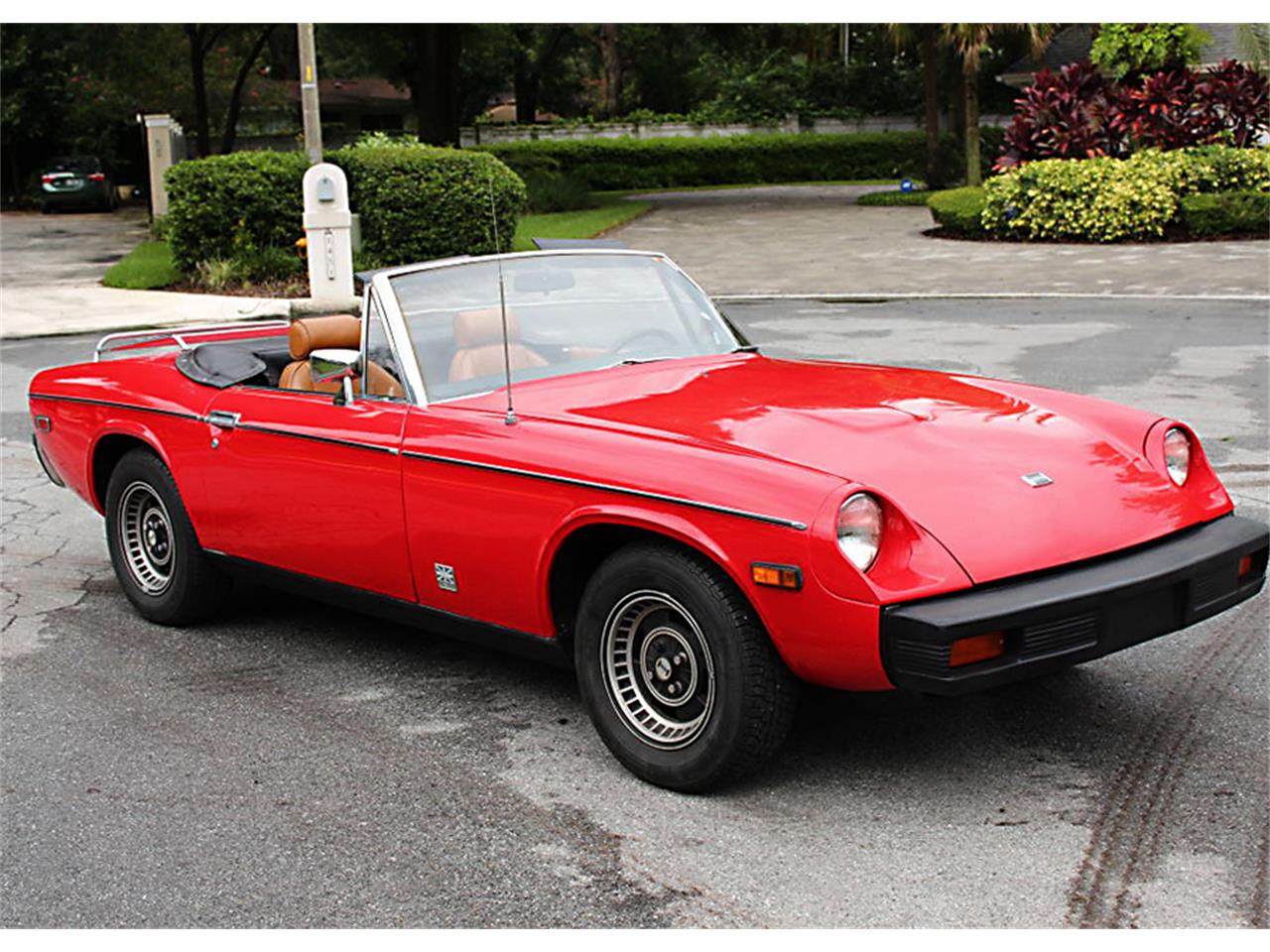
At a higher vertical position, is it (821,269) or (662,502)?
(821,269)

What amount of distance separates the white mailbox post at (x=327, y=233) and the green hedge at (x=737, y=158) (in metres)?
28.2

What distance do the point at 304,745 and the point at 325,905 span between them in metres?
1.13

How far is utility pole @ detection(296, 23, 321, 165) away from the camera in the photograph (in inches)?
830

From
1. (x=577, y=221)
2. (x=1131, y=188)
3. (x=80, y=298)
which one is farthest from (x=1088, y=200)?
(x=80, y=298)

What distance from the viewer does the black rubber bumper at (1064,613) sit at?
3.77 meters

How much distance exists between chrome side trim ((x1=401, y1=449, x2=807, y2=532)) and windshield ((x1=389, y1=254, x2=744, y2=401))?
371 mm

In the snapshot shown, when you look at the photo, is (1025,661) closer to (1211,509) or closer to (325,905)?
(1211,509)

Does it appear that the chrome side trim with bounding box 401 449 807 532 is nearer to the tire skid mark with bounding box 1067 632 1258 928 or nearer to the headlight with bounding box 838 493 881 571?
the headlight with bounding box 838 493 881 571

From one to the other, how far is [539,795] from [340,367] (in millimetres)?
2044

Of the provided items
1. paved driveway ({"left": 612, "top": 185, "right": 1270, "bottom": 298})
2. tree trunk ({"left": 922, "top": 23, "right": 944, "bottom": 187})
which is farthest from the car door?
tree trunk ({"left": 922, "top": 23, "right": 944, "bottom": 187})

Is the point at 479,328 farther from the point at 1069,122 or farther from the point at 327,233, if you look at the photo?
the point at 1069,122

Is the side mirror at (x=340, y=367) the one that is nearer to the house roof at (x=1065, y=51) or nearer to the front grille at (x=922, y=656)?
the front grille at (x=922, y=656)

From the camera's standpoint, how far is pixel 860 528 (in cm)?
391

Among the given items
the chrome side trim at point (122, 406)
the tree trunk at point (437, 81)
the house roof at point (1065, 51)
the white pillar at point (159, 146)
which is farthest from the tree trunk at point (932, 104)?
the chrome side trim at point (122, 406)
